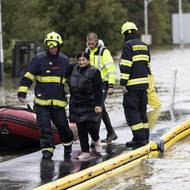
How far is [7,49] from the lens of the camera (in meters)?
36.3

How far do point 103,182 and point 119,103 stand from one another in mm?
10017

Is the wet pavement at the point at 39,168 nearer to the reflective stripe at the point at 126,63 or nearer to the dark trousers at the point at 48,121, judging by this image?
the dark trousers at the point at 48,121

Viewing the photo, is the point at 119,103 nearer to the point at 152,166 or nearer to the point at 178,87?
the point at 178,87

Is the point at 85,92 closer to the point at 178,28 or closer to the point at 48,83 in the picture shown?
the point at 48,83

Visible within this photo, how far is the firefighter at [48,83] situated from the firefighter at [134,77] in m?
1.07

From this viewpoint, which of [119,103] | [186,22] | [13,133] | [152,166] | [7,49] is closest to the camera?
[152,166]

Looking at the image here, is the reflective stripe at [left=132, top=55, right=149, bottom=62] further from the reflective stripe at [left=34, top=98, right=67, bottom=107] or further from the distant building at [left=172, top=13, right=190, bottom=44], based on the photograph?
the distant building at [left=172, top=13, right=190, bottom=44]

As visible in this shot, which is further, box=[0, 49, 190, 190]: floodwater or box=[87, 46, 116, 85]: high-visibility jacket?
box=[87, 46, 116, 85]: high-visibility jacket

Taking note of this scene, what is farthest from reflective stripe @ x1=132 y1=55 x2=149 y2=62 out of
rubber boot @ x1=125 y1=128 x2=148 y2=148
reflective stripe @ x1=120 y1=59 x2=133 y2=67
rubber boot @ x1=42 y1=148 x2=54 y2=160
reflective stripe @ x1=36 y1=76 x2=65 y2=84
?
rubber boot @ x1=42 y1=148 x2=54 y2=160

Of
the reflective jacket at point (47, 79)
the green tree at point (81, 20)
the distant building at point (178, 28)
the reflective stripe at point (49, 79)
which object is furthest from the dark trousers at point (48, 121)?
the distant building at point (178, 28)

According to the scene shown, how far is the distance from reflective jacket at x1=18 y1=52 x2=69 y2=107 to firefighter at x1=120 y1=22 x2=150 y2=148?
111 cm

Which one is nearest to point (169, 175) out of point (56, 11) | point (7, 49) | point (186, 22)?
point (7, 49)

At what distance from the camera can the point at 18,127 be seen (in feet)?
35.3

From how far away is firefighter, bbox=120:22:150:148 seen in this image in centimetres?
990
